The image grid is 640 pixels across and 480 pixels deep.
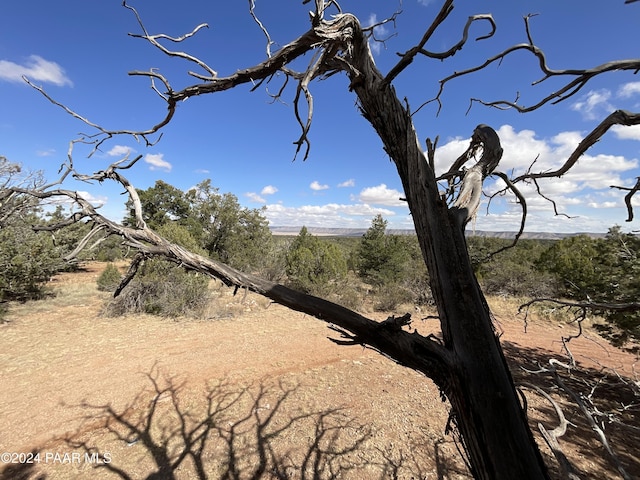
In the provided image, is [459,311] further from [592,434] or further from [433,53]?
[592,434]

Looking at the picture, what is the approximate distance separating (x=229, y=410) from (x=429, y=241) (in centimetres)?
420

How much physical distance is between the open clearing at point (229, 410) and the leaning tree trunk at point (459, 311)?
993mm

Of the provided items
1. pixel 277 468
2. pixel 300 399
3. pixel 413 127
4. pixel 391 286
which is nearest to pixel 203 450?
pixel 277 468

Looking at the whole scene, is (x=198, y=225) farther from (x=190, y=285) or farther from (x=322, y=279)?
(x=322, y=279)

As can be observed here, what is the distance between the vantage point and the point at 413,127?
46.6 inches

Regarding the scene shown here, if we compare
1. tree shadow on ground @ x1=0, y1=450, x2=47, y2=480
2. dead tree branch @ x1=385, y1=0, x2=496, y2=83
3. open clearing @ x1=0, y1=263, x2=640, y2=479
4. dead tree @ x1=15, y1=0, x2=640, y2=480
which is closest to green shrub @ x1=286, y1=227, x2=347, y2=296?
open clearing @ x1=0, y1=263, x2=640, y2=479

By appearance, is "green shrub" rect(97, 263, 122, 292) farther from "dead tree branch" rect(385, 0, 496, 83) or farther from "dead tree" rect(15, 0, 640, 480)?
"dead tree branch" rect(385, 0, 496, 83)

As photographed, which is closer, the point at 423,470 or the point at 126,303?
the point at 423,470

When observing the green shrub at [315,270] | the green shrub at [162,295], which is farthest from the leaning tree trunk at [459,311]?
the green shrub at [315,270]

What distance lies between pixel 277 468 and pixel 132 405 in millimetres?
2401

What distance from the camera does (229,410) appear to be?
4.18 m

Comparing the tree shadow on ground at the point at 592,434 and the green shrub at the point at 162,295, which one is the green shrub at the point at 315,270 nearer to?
the green shrub at the point at 162,295

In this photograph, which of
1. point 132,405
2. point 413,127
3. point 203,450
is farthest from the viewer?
point 132,405

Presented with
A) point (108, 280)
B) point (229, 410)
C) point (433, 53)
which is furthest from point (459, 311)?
point (108, 280)
